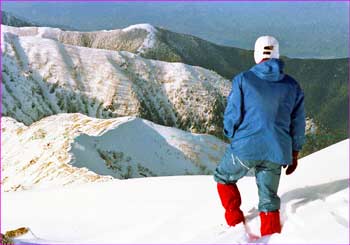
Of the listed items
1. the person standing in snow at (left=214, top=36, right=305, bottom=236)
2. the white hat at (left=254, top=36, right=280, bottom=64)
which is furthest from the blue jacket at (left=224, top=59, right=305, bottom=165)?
the white hat at (left=254, top=36, right=280, bottom=64)

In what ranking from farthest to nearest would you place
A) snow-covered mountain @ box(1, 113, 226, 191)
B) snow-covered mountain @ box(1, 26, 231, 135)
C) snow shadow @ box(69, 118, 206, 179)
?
snow-covered mountain @ box(1, 26, 231, 135), snow shadow @ box(69, 118, 206, 179), snow-covered mountain @ box(1, 113, 226, 191)

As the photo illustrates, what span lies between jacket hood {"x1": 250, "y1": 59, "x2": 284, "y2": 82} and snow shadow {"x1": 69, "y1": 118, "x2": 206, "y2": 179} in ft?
73.2

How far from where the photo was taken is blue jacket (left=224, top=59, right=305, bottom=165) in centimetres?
504

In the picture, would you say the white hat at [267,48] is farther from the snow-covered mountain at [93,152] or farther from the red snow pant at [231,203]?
the snow-covered mountain at [93,152]

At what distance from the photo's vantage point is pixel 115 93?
367 ft

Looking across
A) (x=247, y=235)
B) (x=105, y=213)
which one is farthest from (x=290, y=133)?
(x=105, y=213)

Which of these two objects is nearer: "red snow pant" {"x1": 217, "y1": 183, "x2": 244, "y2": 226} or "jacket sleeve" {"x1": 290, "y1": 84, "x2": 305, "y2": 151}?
"jacket sleeve" {"x1": 290, "y1": 84, "x2": 305, "y2": 151}

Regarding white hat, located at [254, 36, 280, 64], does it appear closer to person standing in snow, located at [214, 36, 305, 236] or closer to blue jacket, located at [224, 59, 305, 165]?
person standing in snow, located at [214, 36, 305, 236]

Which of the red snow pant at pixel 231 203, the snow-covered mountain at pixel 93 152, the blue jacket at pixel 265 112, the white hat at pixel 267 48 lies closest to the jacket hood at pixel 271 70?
the blue jacket at pixel 265 112

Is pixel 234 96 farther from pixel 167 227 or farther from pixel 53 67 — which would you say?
pixel 53 67

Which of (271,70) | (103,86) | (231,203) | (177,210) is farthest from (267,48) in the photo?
(103,86)

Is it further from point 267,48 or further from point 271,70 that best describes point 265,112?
point 267,48

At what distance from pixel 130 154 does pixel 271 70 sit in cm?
3355

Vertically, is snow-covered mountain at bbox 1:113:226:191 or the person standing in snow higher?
the person standing in snow
